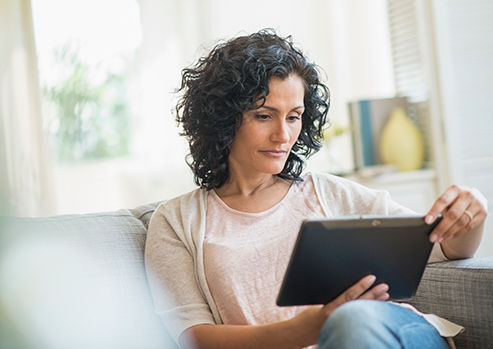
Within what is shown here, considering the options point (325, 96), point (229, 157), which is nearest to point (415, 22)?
point (325, 96)

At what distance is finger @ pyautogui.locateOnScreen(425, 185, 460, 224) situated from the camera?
1105 mm

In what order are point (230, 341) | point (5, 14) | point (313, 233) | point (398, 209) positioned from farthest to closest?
1. point (5, 14)
2. point (398, 209)
3. point (230, 341)
4. point (313, 233)

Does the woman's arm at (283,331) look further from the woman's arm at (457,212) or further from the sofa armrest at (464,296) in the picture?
the sofa armrest at (464,296)

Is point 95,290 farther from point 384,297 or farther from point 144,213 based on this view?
point 384,297

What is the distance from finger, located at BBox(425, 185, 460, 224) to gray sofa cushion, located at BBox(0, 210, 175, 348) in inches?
26.6

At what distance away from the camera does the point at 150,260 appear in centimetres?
143

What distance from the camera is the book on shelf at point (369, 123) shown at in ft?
10.3

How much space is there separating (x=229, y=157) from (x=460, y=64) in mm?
1690

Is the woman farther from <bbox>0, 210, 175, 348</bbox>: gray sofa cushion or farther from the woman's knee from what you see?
the woman's knee

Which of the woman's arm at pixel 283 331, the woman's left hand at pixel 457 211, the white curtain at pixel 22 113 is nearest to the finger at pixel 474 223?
the woman's left hand at pixel 457 211

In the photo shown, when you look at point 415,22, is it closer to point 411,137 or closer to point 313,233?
point 411,137

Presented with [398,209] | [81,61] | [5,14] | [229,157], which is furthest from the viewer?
[81,61]

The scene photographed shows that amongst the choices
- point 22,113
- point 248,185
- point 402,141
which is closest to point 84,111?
point 22,113

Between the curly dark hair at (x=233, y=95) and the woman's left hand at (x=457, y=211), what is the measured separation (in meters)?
0.45
